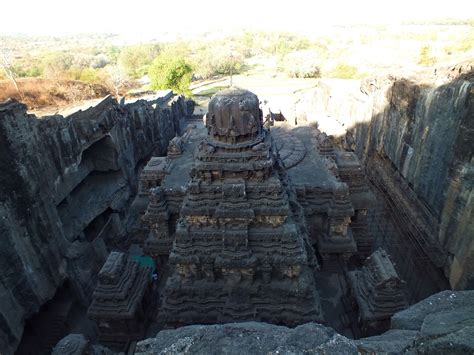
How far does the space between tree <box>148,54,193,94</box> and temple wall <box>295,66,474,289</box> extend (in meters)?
27.4

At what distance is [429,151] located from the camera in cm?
1381

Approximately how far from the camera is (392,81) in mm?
18641

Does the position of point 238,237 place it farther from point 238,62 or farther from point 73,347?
point 238,62

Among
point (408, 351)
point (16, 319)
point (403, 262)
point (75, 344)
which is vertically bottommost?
point (403, 262)

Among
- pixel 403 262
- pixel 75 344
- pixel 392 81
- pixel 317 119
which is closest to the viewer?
pixel 75 344

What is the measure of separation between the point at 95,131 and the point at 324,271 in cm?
→ 1325

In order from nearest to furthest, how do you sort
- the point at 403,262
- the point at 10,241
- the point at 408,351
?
the point at 408,351
the point at 10,241
the point at 403,262

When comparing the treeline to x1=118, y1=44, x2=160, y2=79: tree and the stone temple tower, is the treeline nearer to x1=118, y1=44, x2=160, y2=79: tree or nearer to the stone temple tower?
x1=118, y1=44, x2=160, y2=79: tree

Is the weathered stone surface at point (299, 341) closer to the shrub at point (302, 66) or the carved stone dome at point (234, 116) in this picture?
the carved stone dome at point (234, 116)

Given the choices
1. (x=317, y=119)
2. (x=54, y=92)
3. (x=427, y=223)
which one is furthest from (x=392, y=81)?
(x=54, y=92)

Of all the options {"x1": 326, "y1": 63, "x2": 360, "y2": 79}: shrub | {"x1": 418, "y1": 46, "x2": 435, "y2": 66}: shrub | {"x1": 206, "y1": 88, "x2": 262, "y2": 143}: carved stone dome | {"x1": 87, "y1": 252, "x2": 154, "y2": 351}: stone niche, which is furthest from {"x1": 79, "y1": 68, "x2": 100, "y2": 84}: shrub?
{"x1": 206, "y1": 88, "x2": 262, "y2": 143}: carved stone dome

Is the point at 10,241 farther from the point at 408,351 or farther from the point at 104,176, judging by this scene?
the point at 408,351

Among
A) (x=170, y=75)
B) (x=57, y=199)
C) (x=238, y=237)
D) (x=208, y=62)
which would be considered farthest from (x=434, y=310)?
(x=208, y=62)

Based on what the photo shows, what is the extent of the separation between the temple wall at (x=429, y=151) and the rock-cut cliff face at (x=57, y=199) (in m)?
12.3
